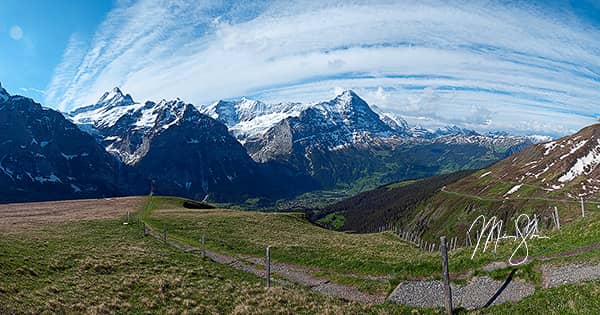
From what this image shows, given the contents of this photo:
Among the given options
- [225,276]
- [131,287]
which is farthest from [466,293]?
[131,287]

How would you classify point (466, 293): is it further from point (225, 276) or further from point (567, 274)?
point (225, 276)

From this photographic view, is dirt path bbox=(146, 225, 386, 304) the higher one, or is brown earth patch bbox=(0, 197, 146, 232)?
brown earth patch bbox=(0, 197, 146, 232)

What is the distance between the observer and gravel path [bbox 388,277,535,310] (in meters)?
21.5

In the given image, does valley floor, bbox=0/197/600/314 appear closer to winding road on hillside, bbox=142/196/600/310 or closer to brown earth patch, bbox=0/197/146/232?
winding road on hillside, bbox=142/196/600/310

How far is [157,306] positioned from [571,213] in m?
192

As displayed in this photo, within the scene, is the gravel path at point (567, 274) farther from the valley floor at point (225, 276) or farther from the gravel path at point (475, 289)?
the valley floor at point (225, 276)

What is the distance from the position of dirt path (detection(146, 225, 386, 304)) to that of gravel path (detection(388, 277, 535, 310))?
221 cm

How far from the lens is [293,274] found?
38.6 meters

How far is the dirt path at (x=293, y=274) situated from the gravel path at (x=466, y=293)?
221 cm

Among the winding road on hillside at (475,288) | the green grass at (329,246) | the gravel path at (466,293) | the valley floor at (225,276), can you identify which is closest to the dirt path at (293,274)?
the winding road on hillside at (475,288)

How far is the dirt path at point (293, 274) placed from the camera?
29.3 meters

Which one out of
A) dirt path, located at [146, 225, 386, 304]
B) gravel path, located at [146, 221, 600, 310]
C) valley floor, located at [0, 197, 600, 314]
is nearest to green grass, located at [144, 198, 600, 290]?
valley floor, located at [0, 197, 600, 314]

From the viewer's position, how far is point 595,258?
72.5 feet

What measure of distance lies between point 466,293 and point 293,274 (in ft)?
62.1
